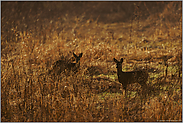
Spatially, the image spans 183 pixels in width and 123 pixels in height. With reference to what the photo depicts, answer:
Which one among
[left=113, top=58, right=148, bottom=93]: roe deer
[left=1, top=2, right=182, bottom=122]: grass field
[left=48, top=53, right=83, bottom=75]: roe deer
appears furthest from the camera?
[left=48, top=53, right=83, bottom=75]: roe deer

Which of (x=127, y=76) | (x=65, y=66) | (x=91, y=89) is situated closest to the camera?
(x=127, y=76)

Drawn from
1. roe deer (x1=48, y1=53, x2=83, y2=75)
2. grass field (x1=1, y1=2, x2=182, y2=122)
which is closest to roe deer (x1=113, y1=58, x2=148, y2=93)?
grass field (x1=1, y1=2, x2=182, y2=122)

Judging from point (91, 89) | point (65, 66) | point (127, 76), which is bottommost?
point (91, 89)

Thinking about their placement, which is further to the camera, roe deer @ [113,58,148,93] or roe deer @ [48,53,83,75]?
roe deer @ [48,53,83,75]

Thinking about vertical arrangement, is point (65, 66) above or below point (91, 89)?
above

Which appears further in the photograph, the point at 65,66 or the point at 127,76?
the point at 65,66

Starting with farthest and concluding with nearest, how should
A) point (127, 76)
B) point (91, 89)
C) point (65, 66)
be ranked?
point (91, 89) < point (65, 66) < point (127, 76)

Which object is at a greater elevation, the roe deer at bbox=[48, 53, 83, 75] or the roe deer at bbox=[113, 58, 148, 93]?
the roe deer at bbox=[48, 53, 83, 75]

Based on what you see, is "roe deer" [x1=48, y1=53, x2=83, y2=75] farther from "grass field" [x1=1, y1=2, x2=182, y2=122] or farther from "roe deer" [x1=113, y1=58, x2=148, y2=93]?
"roe deer" [x1=113, y1=58, x2=148, y2=93]

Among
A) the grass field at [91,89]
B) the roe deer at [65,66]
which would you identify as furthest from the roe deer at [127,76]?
the roe deer at [65,66]

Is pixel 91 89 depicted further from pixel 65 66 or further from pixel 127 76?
pixel 127 76

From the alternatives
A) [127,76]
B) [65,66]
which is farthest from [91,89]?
[127,76]

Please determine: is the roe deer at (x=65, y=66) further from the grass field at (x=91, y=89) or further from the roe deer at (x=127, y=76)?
the roe deer at (x=127, y=76)

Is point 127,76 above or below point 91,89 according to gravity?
above
